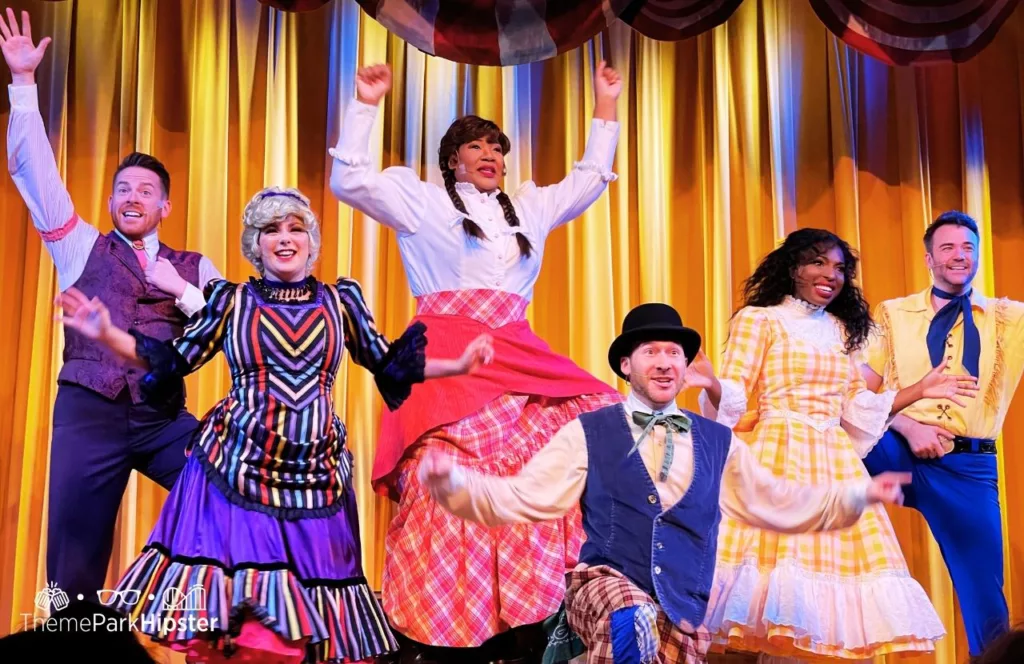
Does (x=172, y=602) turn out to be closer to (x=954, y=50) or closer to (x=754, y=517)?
(x=754, y=517)

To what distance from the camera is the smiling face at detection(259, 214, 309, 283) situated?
3.77 m

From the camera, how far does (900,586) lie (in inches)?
166

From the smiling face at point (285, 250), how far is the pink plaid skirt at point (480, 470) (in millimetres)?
644

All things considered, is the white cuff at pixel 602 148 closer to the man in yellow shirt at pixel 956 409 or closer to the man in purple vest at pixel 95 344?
the man in yellow shirt at pixel 956 409

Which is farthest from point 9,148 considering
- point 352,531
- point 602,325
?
point 602,325

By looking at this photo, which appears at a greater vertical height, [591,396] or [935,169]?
[935,169]

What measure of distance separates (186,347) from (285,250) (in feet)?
1.31

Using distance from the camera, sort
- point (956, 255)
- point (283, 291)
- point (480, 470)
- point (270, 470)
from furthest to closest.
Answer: point (956, 255)
point (480, 470)
point (283, 291)
point (270, 470)

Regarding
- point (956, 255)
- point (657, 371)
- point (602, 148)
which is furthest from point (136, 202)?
point (956, 255)

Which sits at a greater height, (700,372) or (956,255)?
(956,255)

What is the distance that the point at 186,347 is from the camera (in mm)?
3652

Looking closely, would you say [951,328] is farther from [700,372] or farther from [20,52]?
[20,52]

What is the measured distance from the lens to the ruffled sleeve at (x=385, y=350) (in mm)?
3734

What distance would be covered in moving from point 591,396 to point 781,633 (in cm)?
97
